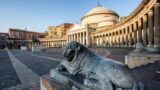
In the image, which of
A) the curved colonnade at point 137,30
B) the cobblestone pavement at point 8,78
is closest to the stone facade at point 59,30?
the curved colonnade at point 137,30

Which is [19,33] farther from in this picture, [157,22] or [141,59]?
[141,59]

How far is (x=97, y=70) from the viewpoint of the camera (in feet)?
7.72

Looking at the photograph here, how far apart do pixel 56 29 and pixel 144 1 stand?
10432 centimetres

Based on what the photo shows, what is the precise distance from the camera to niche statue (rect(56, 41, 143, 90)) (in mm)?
2148

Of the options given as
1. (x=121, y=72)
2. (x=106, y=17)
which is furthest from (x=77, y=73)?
(x=106, y=17)

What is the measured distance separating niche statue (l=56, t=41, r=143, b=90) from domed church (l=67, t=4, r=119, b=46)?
73.2 meters

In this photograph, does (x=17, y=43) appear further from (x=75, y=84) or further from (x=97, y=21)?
(x=75, y=84)

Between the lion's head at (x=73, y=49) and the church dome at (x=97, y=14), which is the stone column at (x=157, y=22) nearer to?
the lion's head at (x=73, y=49)

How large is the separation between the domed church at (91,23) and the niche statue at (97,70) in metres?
73.2

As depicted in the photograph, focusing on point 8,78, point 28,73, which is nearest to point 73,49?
point 8,78

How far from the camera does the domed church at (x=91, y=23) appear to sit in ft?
268

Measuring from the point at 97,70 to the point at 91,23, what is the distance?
319ft

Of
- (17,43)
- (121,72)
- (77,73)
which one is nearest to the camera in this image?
(121,72)

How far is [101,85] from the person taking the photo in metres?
2.22
